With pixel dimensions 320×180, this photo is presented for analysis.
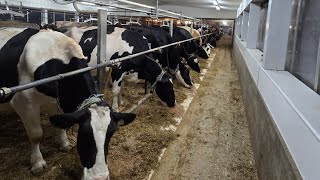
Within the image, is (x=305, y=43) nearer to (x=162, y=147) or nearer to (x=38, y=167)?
(x=162, y=147)

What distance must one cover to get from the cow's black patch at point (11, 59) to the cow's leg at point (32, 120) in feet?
0.50

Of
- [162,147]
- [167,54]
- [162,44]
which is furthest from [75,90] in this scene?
[167,54]

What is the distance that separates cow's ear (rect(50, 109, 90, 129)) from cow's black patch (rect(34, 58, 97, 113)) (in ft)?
1.57

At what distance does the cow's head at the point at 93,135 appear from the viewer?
224 centimetres

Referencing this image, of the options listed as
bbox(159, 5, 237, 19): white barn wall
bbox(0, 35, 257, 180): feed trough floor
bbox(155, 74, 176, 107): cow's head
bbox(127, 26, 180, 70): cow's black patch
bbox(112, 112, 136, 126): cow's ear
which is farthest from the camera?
bbox(159, 5, 237, 19): white barn wall

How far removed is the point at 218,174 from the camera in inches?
128

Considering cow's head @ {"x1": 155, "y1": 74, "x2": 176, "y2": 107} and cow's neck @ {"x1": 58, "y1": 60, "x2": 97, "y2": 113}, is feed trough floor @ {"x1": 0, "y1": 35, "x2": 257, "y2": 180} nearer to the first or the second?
cow's head @ {"x1": 155, "y1": 74, "x2": 176, "y2": 107}

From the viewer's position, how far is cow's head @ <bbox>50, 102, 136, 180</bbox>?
2244 mm

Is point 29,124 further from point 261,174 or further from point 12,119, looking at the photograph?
point 261,174

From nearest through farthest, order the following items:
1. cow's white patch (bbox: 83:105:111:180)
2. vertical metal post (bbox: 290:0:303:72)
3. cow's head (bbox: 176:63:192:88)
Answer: cow's white patch (bbox: 83:105:111:180) < vertical metal post (bbox: 290:0:303:72) < cow's head (bbox: 176:63:192:88)

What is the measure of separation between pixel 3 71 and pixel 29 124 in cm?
61

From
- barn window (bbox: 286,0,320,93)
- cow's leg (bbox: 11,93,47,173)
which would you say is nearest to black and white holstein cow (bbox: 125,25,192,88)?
barn window (bbox: 286,0,320,93)

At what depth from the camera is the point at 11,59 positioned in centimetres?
301

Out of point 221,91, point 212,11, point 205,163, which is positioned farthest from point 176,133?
point 212,11
